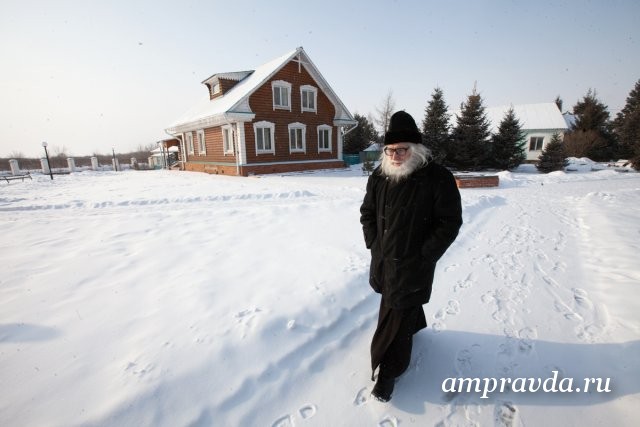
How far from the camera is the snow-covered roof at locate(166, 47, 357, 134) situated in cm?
1527

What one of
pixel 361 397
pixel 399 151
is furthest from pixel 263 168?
pixel 361 397

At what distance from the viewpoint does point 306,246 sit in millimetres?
5039

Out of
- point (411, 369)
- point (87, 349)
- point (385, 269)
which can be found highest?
point (385, 269)

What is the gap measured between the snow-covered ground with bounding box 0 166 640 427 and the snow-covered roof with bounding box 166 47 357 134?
11256 mm

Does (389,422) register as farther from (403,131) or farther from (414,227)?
(403,131)

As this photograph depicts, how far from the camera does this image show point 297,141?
1842cm

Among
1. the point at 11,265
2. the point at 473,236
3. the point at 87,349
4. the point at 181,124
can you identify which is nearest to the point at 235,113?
the point at 181,124

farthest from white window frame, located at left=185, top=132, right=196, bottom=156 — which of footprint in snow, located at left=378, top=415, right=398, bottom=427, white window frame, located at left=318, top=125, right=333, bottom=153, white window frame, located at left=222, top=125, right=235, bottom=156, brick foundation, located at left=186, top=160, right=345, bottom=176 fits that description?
footprint in snow, located at left=378, top=415, right=398, bottom=427

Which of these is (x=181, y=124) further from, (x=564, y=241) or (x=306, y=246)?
(x=564, y=241)

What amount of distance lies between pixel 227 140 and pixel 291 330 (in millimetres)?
16013

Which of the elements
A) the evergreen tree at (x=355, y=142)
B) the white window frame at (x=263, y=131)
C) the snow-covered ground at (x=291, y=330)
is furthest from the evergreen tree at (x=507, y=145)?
the snow-covered ground at (x=291, y=330)

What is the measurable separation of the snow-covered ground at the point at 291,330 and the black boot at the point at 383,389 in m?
0.06

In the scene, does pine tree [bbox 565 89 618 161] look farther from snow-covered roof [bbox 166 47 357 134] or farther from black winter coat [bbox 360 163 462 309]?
black winter coat [bbox 360 163 462 309]

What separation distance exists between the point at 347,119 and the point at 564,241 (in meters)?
16.7
